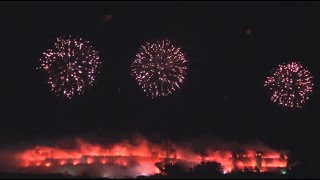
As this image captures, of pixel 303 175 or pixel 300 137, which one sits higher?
pixel 300 137

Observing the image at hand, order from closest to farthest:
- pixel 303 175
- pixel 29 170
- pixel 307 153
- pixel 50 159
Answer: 1. pixel 303 175
2. pixel 307 153
3. pixel 29 170
4. pixel 50 159

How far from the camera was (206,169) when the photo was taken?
62.3 metres

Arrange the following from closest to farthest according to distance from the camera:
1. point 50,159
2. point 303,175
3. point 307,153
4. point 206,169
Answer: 1. point 303,175
2. point 206,169
3. point 307,153
4. point 50,159

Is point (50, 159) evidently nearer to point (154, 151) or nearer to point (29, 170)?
point (29, 170)

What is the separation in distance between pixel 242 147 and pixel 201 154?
602cm

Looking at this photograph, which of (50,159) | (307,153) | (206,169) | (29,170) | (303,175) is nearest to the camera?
(303,175)

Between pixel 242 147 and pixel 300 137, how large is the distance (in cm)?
931

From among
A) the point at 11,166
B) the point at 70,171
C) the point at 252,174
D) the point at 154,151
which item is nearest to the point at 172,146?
the point at 154,151

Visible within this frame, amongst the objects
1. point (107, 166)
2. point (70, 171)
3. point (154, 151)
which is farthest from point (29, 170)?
point (154, 151)

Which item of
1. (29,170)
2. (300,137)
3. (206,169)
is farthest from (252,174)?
(29,170)

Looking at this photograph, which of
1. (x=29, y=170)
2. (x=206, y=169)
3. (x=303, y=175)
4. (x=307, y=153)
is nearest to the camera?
(x=303, y=175)

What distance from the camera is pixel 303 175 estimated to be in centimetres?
5006

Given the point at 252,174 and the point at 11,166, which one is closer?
the point at 252,174

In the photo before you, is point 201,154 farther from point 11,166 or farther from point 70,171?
point 11,166
